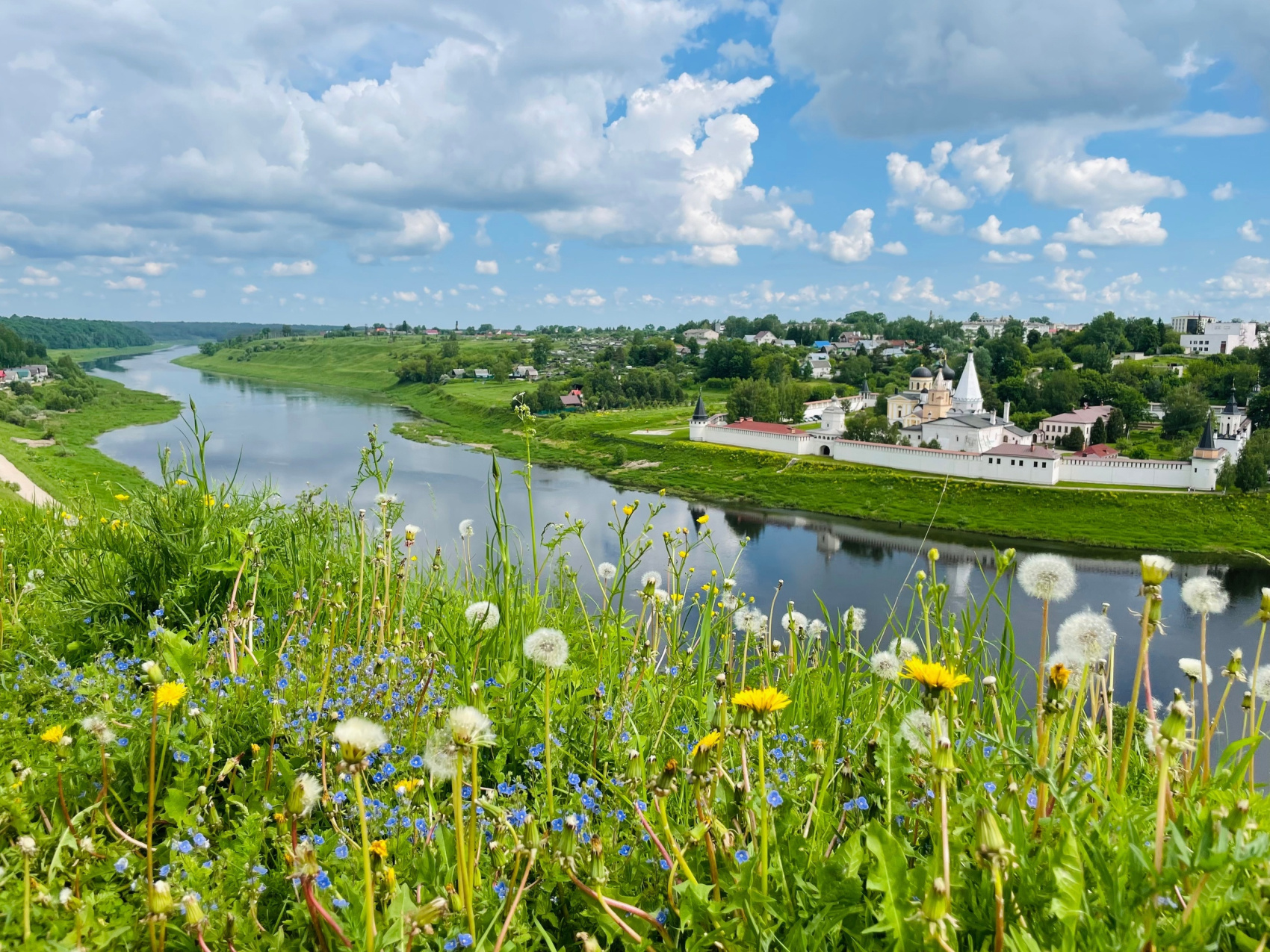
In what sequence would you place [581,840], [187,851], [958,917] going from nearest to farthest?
[958,917], [187,851], [581,840]

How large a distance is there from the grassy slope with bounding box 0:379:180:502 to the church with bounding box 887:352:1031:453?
42.9 metres

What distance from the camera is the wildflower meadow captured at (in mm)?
1356

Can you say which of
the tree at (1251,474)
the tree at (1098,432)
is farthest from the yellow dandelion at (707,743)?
the tree at (1098,432)

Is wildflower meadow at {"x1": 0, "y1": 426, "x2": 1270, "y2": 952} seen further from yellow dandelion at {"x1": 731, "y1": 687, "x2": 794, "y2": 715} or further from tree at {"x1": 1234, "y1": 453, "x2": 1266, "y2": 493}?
tree at {"x1": 1234, "y1": 453, "x2": 1266, "y2": 493}


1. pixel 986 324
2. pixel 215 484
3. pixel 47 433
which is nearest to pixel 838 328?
pixel 986 324

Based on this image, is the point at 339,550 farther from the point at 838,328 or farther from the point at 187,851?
the point at 838,328

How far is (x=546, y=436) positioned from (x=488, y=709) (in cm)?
5753

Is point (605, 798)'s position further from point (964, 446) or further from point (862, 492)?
point (964, 446)

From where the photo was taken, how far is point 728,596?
3.67m

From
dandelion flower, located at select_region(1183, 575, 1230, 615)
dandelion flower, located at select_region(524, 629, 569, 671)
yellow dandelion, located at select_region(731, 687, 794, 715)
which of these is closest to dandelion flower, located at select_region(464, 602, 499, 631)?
dandelion flower, located at select_region(524, 629, 569, 671)

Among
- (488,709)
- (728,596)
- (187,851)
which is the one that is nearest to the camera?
(187,851)

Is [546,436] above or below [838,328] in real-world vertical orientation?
below

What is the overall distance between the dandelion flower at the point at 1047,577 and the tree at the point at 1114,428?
61.6 meters

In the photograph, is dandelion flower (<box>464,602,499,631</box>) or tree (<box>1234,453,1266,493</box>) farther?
tree (<box>1234,453,1266,493</box>)
